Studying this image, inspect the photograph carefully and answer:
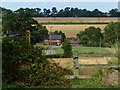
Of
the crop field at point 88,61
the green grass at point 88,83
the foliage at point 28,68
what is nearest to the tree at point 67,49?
the crop field at point 88,61

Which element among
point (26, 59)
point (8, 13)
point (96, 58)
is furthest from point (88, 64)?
point (8, 13)

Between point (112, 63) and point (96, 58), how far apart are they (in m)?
0.47

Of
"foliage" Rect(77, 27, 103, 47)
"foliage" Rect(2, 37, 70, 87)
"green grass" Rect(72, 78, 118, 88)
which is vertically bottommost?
"green grass" Rect(72, 78, 118, 88)

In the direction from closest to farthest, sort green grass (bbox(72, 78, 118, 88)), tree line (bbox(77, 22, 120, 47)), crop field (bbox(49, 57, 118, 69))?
1. green grass (bbox(72, 78, 118, 88))
2. crop field (bbox(49, 57, 118, 69))
3. tree line (bbox(77, 22, 120, 47))

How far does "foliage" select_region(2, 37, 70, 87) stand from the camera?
13.6 ft

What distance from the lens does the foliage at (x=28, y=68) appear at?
4156 millimetres

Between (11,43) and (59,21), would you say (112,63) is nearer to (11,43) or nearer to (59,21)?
(11,43)

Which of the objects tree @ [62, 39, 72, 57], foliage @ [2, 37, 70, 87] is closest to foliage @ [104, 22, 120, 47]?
tree @ [62, 39, 72, 57]

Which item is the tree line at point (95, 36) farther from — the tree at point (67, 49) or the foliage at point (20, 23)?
the foliage at point (20, 23)

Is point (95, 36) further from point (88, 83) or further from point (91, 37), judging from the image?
point (88, 83)

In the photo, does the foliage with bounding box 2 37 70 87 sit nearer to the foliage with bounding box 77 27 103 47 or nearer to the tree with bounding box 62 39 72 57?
the tree with bounding box 62 39 72 57

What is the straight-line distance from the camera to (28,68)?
4309 millimetres

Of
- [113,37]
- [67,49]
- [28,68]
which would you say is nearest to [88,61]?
[67,49]

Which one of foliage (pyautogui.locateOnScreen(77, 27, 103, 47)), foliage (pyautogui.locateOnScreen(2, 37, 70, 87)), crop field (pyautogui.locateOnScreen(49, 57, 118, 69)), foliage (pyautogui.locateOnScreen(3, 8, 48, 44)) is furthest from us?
foliage (pyautogui.locateOnScreen(77, 27, 103, 47))
